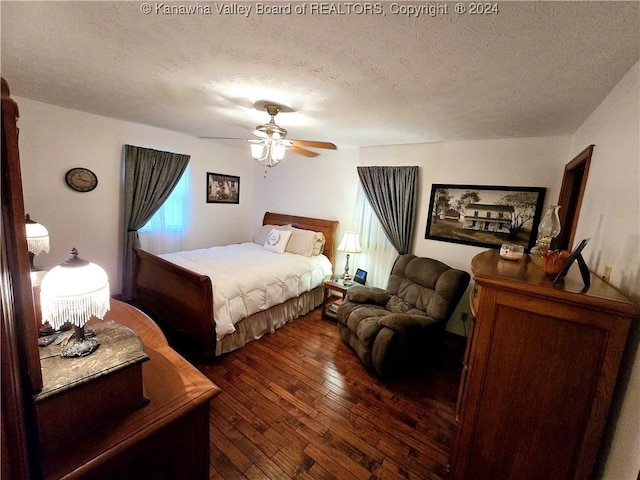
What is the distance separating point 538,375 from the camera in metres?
1.17

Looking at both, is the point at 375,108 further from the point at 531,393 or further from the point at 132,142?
the point at 132,142

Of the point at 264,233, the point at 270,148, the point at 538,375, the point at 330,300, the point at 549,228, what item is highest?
the point at 270,148

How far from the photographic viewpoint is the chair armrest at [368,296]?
2.98m

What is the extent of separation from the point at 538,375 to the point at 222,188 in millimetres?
4477

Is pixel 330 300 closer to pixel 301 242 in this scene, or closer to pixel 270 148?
pixel 301 242

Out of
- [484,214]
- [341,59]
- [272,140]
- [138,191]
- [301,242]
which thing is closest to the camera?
[341,59]

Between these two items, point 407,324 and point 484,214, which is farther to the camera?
point 484,214

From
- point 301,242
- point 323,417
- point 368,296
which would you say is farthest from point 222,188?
point 323,417

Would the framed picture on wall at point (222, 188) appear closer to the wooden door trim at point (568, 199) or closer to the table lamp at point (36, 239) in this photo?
the table lamp at point (36, 239)

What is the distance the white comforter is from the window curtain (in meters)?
0.59

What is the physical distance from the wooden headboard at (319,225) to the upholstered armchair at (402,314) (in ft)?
3.39

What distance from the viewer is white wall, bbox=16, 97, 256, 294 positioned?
275 centimetres

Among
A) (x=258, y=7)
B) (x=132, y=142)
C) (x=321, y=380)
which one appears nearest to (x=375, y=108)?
(x=258, y=7)

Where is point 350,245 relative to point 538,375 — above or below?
above
